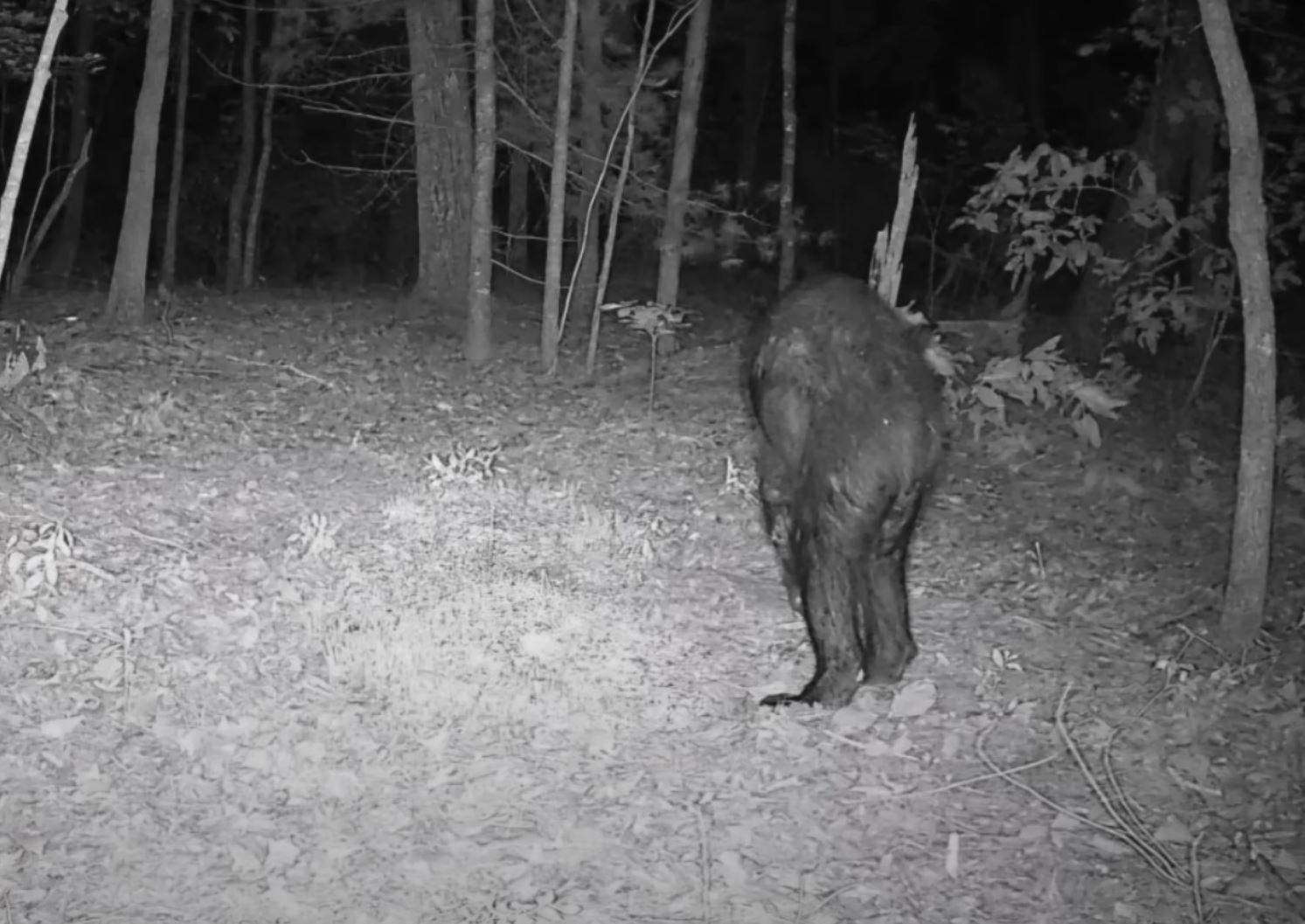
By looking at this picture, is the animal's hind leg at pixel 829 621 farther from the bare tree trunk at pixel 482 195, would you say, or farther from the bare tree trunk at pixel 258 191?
the bare tree trunk at pixel 258 191

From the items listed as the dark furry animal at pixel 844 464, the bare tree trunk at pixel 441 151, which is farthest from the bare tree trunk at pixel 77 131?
the dark furry animal at pixel 844 464

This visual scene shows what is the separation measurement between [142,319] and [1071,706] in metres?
10.1

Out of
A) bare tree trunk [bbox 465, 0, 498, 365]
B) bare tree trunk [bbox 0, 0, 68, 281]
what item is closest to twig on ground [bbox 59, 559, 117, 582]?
bare tree trunk [bbox 0, 0, 68, 281]

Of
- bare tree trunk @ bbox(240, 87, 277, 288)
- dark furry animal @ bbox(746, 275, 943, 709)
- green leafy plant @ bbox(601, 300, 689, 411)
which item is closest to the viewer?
dark furry animal @ bbox(746, 275, 943, 709)

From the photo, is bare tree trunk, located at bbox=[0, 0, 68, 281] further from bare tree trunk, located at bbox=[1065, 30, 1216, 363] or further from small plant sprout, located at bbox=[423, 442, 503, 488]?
bare tree trunk, located at bbox=[1065, 30, 1216, 363]

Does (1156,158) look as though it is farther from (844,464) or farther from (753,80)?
(753,80)

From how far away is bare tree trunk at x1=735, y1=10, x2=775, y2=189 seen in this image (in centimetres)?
2517

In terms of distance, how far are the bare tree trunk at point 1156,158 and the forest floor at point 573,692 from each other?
8.14ft

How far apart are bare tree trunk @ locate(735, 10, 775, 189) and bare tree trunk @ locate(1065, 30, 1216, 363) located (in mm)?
12715

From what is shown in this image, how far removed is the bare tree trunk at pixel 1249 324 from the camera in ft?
22.1

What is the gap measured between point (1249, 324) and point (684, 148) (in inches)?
281

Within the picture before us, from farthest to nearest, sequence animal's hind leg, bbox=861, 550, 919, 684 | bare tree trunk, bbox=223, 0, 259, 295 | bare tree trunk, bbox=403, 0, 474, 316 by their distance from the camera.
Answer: bare tree trunk, bbox=223, 0, 259, 295 < bare tree trunk, bbox=403, 0, 474, 316 < animal's hind leg, bbox=861, 550, 919, 684

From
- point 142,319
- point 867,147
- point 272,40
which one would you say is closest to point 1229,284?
point 142,319

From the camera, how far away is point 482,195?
12320 millimetres
